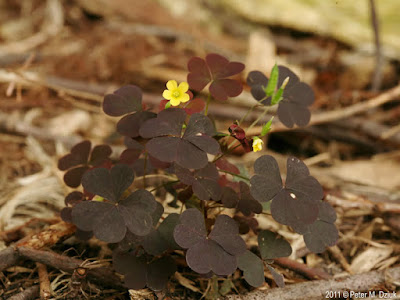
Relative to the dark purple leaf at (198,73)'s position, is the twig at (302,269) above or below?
below

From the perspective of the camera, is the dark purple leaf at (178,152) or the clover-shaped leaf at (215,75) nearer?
the dark purple leaf at (178,152)

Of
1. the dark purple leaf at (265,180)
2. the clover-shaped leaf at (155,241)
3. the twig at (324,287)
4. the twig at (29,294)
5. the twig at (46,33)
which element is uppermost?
the dark purple leaf at (265,180)

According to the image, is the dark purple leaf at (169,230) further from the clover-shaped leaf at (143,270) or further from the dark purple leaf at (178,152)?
the dark purple leaf at (178,152)

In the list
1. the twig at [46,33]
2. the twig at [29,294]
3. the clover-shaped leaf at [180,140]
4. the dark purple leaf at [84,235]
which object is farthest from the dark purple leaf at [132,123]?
the twig at [46,33]

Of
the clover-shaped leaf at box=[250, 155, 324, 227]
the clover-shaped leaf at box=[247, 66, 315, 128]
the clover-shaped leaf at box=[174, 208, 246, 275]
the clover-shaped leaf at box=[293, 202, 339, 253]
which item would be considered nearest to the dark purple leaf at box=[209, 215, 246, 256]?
the clover-shaped leaf at box=[174, 208, 246, 275]

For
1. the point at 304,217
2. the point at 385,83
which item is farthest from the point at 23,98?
the point at 385,83

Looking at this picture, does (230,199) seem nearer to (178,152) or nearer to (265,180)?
(265,180)

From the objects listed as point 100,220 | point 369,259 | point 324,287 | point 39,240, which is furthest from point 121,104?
point 369,259

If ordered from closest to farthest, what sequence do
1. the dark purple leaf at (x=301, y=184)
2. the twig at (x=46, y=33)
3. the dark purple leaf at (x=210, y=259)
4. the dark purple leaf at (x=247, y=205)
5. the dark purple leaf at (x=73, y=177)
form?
the dark purple leaf at (x=210, y=259) → the dark purple leaf at (x=301, y=184) → the dark purple leaf at (x=247, y=205) → the dark purple leaf at (x=73, y=177) → the twig at (x=46, y=33)

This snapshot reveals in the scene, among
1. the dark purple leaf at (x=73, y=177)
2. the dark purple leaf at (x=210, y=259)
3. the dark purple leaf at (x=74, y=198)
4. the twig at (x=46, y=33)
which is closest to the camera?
the dark purple leaf at (x=210, y=259)
